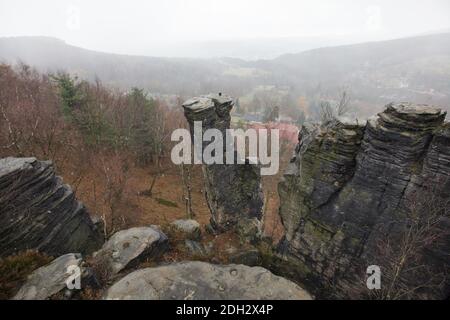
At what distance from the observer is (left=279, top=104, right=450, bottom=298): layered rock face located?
12180 mm

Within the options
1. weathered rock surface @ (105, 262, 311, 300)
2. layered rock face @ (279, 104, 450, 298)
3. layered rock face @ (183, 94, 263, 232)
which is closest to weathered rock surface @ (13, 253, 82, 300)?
weathered rock surface @ (105, 262, 311, 300)

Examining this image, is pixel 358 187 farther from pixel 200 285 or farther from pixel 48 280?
pixel 48 280

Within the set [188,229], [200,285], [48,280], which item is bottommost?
[188,229]

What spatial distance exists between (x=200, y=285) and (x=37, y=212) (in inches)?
409

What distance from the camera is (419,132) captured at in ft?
40.1

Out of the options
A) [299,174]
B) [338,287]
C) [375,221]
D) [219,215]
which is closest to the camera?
[375,221]

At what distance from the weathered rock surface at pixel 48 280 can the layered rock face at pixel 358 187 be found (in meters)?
11.8

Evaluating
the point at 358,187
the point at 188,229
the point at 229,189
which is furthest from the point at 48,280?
the point at 358,187

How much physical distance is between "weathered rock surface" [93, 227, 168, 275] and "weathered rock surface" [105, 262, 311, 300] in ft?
5.35

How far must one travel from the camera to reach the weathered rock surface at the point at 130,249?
13159 millimetres

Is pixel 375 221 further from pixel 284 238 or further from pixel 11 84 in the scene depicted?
pixel 11 84

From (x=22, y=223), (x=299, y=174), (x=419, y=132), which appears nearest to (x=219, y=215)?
(x=299, y=174)

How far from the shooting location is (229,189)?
19.5 m

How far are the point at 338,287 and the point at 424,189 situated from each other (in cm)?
683
